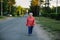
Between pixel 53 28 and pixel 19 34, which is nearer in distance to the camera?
A: pixel 19 34

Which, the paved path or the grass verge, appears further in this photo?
the grass verge

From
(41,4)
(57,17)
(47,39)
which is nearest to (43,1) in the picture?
(41,4)

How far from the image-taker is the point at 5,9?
113 m

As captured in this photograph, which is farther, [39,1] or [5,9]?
[39,1]

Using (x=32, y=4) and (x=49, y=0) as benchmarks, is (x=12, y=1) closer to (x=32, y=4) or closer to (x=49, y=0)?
(x=32, y=4)

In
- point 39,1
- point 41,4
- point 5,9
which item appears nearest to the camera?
point 5,9

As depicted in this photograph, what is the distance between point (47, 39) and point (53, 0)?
108064mm

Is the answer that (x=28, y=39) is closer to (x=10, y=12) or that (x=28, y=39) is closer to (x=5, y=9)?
(x=5, y=9)

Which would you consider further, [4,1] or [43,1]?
[43,1]

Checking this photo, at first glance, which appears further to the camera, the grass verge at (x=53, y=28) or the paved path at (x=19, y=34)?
the grass verge at (x=53, y=28)

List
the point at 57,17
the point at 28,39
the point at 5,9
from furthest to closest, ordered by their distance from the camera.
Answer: the point at 5,9 < the point at 57,17 < the point at 28,39

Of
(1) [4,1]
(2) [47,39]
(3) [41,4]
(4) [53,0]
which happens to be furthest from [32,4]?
(2) [47,39]

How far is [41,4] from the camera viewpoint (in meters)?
129

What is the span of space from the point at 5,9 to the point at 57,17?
6033 cm
